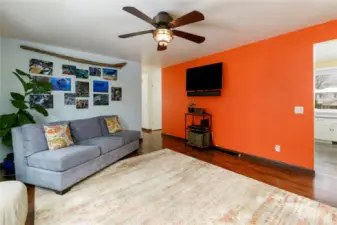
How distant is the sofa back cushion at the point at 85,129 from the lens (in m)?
3.36

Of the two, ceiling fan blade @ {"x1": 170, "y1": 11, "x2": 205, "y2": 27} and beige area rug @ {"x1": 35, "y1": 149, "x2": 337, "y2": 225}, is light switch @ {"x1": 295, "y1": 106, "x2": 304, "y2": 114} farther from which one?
ceiling fan blade @ {"x1": 170, "y1": 11, "x2": 205, "y2": 27}

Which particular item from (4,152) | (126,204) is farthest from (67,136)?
(126,204)

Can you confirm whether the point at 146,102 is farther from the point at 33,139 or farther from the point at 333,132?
the point at 333,132

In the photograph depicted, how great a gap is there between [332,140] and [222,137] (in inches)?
119

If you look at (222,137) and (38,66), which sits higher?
(38,66)

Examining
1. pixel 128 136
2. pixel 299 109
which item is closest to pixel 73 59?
pixel 128 136

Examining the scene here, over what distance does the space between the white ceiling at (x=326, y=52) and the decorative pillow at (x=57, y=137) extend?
197 inches

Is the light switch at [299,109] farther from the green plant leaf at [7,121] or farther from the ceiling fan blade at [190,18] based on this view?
the green plant leaf at [7,121]

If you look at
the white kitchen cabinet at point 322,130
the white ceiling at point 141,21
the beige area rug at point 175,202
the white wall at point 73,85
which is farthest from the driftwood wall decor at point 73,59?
the white kitchen cabinet at point 322,130

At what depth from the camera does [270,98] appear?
3.32 m

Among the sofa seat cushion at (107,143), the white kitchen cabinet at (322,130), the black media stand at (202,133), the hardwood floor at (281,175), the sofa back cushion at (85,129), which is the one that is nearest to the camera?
the hardwood floor at (281,175)

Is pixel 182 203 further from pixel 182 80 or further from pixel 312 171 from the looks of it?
pixel 182 80

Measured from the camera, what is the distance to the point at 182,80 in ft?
17.4

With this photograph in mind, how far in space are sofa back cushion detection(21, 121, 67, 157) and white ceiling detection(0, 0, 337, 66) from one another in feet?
5.24
